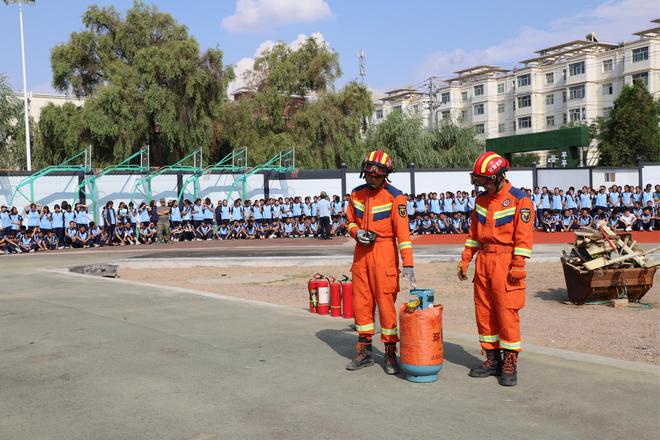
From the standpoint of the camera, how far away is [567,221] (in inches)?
1123

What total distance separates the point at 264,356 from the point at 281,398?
1508 mm

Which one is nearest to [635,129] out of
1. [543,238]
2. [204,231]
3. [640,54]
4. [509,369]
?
[640,54]

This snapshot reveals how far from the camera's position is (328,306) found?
9.78 meters

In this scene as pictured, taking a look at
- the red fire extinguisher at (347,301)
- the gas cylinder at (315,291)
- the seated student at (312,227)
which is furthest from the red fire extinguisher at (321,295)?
the seated student at (312,227)

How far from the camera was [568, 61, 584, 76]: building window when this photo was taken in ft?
291

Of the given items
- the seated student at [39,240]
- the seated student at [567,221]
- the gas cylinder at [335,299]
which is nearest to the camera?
Result: the gas cylinder at [335,299]

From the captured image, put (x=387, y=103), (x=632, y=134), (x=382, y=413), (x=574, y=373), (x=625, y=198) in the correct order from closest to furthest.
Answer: (x=382, y=413) < (x=574, y=373) < (x=625, y=198) < (x=632, y=134) < (x=387, y=103)

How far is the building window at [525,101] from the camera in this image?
314 feet

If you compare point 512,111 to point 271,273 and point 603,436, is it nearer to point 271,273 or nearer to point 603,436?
point 271,273

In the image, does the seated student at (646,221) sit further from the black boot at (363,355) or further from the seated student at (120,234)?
the black boot at (363,355)

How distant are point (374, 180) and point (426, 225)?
76.5 ft

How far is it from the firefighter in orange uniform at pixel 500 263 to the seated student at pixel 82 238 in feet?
72.6

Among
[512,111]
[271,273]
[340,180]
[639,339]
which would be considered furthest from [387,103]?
[639,339]

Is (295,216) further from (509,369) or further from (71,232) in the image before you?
(509,369)
